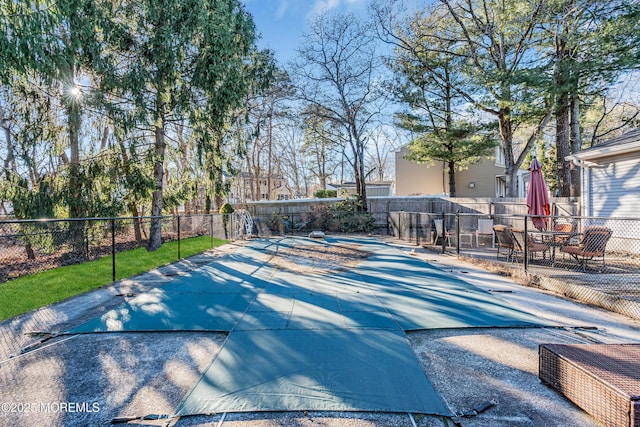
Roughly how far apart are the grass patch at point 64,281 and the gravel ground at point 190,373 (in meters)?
0.60

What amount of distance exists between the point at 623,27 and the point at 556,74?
180cm

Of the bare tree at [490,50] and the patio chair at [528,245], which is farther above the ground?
the bare tree at [490,50]

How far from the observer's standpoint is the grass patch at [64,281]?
4.44 m

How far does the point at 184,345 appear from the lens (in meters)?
3.13

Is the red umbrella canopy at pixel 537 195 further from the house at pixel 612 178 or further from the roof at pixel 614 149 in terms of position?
the house at pixel 612 178

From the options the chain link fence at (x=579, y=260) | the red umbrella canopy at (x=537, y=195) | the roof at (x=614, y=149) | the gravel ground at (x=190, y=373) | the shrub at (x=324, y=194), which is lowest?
the gravel ground at (x=190, y=373)

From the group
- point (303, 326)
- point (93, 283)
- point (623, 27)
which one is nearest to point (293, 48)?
point (623, 27)

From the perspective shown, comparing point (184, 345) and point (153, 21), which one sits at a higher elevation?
point (153, 21)

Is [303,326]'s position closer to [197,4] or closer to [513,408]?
[513,408]

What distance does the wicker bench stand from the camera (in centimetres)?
175

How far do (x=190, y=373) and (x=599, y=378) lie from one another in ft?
10.1

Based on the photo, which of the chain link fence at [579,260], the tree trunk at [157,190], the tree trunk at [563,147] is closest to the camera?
the chain link fence at [579,260]

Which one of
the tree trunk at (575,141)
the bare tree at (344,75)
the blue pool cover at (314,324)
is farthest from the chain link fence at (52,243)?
the tree trunk at (575,141)

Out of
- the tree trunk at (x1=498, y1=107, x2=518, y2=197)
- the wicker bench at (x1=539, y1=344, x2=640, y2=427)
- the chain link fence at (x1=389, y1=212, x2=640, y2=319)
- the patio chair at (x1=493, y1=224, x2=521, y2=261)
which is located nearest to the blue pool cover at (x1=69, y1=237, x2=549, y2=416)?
the wicker bench at (x1=539, y1=344, x2=640, y2=427)
